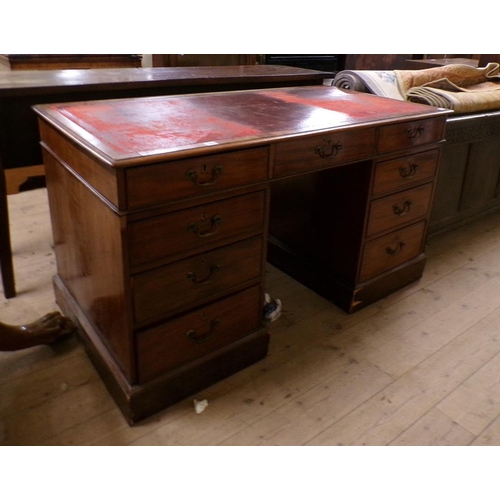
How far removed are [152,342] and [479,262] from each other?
5.77 feet

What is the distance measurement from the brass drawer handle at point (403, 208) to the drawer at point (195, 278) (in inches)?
26.7

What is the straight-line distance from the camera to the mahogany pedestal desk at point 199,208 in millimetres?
1216

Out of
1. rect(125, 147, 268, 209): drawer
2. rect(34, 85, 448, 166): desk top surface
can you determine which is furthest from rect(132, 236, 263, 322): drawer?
rect(34, 85, 448, 166): desk top surface

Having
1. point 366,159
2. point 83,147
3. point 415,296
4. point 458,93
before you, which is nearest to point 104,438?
point 83,147

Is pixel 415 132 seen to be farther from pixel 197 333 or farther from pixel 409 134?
pixel 197 333

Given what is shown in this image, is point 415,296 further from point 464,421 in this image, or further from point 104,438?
point 104,438

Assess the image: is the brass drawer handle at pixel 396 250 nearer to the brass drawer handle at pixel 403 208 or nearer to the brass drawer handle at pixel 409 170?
the brass drawer handle at pixel 403 208

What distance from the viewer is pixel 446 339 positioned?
1.84 metres

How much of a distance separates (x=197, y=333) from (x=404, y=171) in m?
0.98

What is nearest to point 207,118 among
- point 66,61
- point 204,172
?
point 204,172

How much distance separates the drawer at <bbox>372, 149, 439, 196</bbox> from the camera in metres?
1.77

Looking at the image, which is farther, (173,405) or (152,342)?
(173,405)

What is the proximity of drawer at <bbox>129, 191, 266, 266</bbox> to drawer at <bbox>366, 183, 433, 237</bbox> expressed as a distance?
57 cm

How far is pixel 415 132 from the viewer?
1792 millimetres
